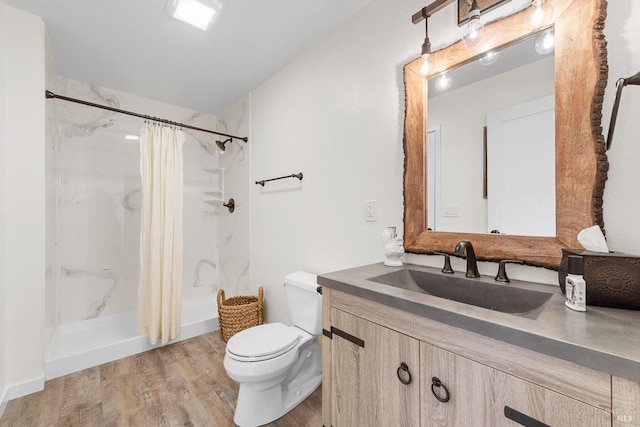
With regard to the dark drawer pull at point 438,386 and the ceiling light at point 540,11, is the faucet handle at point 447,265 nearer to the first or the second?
the dark drawer pull at point 438,386

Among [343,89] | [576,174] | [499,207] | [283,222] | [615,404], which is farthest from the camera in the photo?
[283,222]

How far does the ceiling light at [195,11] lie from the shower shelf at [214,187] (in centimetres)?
171

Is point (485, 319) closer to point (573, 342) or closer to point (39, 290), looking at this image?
point (573, 342)

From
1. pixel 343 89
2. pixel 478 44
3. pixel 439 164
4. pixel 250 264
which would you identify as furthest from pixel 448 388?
pixel 250 264

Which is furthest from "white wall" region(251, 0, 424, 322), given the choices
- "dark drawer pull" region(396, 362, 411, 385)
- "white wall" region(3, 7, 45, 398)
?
"white wall" region(3, 7, 45, 398)

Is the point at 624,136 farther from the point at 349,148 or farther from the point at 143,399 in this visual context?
the point at 143,399

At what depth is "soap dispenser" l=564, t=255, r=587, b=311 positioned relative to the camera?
0.73 meters

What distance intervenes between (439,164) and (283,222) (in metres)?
1.38

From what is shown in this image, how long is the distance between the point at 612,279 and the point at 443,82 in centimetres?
102

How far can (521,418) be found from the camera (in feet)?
2.06

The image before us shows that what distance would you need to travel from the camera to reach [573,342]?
0.56 metres

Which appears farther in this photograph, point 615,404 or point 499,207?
point 499,207

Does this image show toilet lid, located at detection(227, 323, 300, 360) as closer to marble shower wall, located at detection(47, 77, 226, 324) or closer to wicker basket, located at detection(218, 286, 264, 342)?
wicker basket, located at detection(218, 286, 264, 342)

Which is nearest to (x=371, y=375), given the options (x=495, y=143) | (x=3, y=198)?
(x=495, y=143)
